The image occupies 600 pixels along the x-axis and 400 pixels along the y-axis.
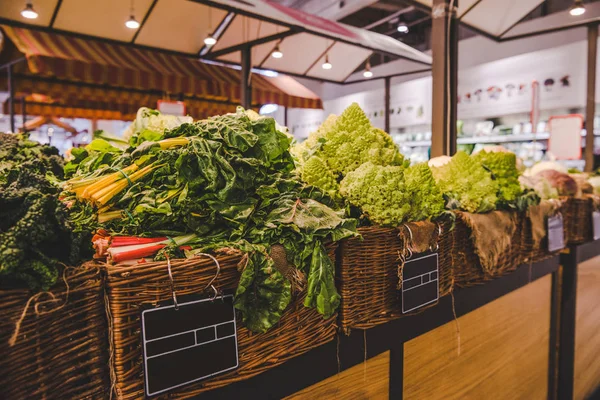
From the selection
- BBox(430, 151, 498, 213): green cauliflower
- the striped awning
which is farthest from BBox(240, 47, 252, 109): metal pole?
BBox(430, 151, 498, 213): green cauliflower

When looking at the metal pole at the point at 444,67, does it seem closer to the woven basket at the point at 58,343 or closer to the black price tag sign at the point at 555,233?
the black price tag sign at the point at 555,233

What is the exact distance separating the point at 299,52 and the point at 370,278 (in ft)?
16.2

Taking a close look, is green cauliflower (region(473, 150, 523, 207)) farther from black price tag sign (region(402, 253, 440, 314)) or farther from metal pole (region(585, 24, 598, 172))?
metal pole (region(585, 24, 598, 172))

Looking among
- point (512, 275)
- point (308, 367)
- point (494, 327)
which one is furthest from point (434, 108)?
point (308, 367)

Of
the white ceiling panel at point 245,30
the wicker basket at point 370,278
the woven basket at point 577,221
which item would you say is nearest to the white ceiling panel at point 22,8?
the white ceiling panel at point 245,30

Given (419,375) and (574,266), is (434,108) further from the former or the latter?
(419,375)

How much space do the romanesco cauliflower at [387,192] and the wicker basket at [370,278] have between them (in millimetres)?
52

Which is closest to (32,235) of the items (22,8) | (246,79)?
(22,8)

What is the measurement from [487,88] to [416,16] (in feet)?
9.68

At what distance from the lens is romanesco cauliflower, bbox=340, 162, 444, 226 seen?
1.24 meters

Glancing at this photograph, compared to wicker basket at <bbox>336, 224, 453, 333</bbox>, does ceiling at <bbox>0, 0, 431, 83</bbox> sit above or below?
above

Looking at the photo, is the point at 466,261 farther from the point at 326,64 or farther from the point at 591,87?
the point at 326,64

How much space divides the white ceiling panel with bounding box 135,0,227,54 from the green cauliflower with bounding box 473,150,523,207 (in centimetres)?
358

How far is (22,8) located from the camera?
11.9ft
